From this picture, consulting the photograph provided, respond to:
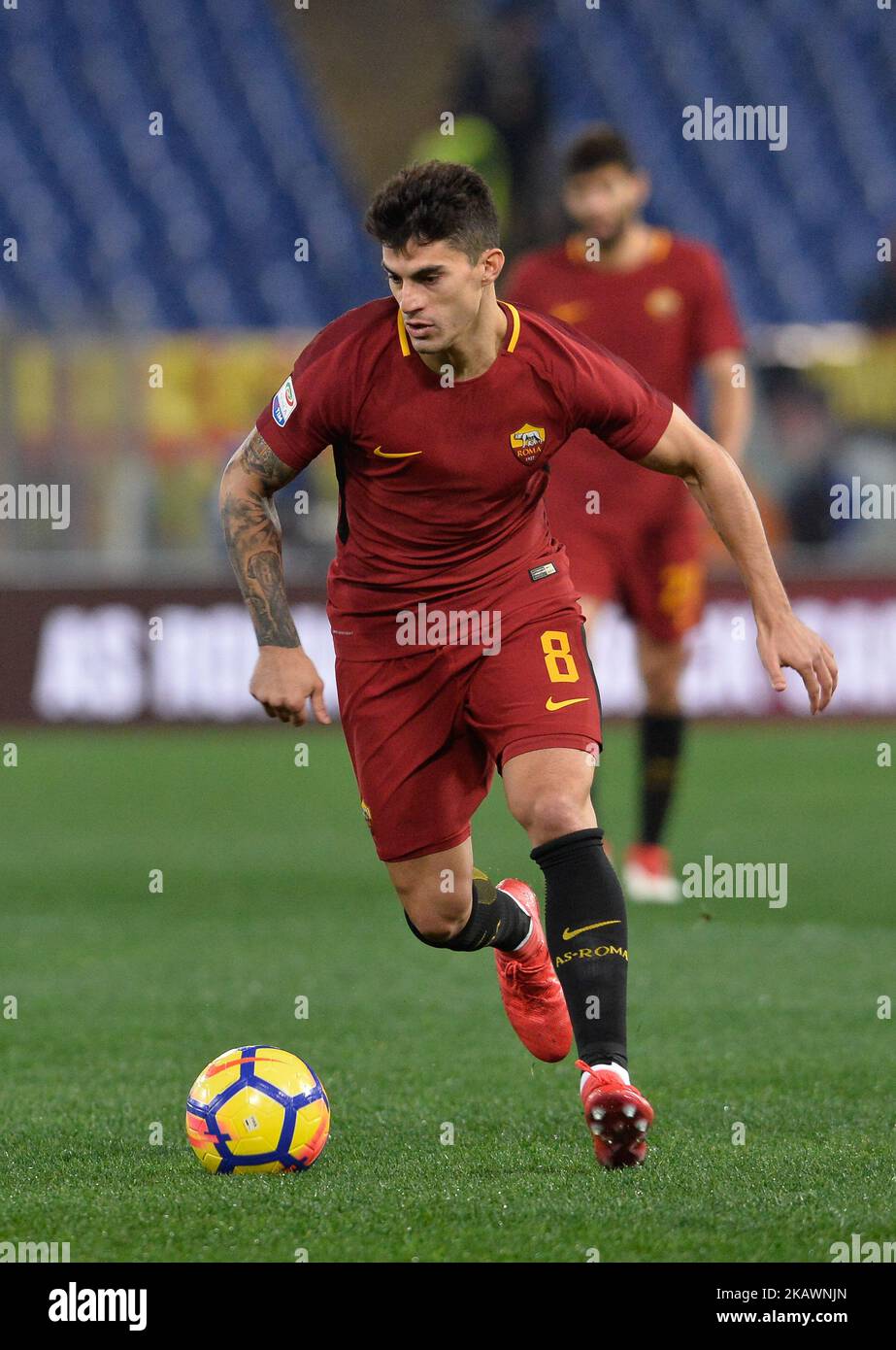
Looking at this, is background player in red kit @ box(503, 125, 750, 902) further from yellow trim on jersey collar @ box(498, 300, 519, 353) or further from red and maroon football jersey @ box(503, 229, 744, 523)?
yellow trim on jersey collar @ box(498, 300, 519, 353)

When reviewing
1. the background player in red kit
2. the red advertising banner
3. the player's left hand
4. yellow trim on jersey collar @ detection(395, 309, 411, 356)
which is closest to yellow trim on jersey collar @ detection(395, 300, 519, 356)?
yellow trim on jersey collar @ detection(395, 309, 411, 356)

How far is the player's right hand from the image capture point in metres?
4.03

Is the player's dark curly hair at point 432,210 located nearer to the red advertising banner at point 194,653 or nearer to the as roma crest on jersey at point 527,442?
the as roma crest on jersey at point 527,442

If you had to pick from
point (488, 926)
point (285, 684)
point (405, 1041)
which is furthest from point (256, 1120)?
point (405, 1041)

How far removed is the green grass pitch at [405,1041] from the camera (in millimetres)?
3543

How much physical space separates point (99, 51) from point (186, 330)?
129 inches

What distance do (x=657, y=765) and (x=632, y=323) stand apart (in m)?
1.58

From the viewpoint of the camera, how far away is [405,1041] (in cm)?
529

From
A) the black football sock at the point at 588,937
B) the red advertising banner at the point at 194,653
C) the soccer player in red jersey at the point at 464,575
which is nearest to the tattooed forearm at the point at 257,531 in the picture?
the soccer player in red jersey at the point at 464,575

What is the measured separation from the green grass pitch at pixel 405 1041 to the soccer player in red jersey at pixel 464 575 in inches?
12.2

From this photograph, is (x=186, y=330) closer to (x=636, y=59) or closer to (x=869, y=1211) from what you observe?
(x=636, y=59)

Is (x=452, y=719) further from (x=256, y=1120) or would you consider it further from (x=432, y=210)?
(x=432, y=210)

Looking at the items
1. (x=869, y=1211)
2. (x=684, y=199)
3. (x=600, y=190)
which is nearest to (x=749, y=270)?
(x=684, y=199)

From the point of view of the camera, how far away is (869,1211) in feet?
11.7
